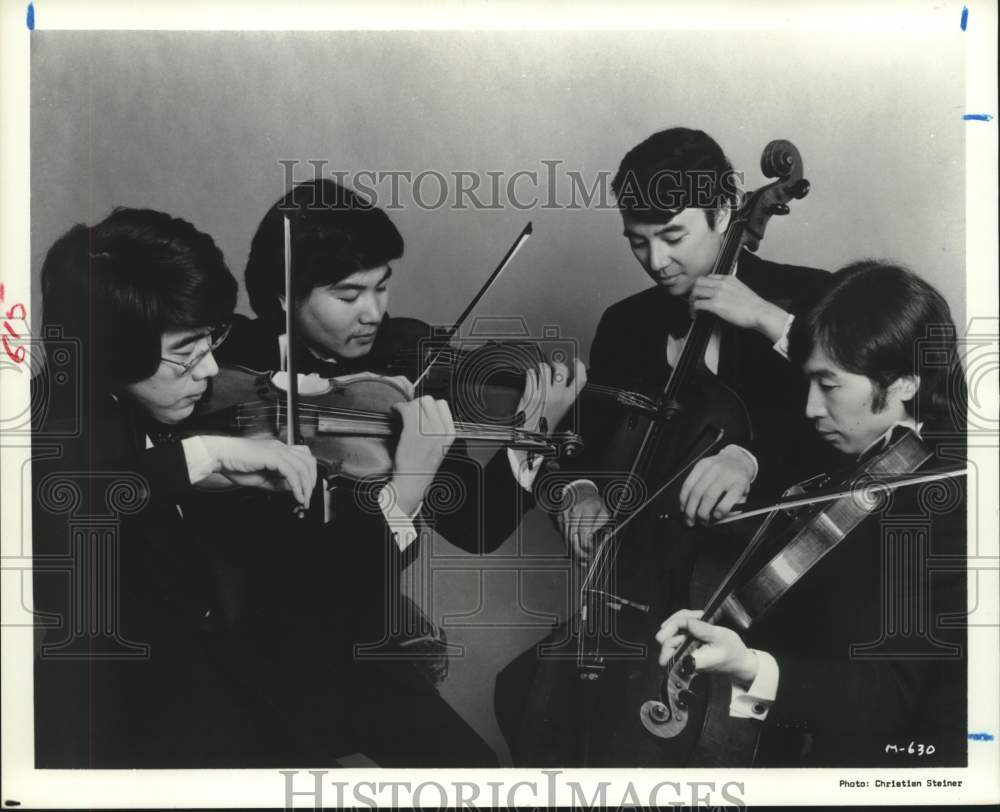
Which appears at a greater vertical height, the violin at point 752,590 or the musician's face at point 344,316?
the musician's face at point 344,316

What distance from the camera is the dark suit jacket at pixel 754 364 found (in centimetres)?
286

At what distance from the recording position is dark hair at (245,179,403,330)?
2861mm

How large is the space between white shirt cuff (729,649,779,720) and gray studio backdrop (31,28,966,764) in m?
0.55

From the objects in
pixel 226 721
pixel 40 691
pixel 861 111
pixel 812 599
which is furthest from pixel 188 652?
pixel 861 111

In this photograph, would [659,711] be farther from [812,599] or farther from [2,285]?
[2,285]

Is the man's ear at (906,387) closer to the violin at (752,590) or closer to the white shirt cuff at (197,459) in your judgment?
the violin at (752,590)

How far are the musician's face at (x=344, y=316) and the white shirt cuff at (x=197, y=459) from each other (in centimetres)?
40

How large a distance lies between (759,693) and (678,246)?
1.23 metres

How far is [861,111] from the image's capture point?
9.52 feet

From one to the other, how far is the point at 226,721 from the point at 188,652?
22cm

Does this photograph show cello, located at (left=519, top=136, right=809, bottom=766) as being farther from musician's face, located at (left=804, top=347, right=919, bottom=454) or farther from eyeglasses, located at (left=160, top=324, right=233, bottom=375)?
eyeglasses, located at (left=160, top=324, right=233, bottom=375)

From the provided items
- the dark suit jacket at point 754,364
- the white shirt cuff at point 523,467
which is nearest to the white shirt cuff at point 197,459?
the white shirt cuff at point 523,467

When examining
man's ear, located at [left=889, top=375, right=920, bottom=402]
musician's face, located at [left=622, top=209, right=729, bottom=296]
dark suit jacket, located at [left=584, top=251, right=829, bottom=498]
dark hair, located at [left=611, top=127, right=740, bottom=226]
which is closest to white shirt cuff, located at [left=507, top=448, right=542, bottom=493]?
dark suit jacket, located at [left=584, top=251, right=829, bottom=498]

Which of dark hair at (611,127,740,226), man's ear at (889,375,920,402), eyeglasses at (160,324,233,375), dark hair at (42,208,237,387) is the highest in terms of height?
dark hair at (611,127,740,226)
